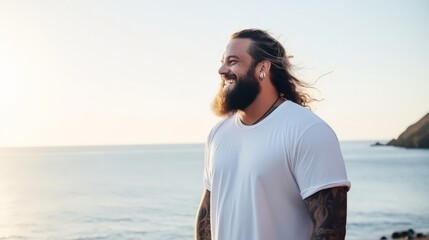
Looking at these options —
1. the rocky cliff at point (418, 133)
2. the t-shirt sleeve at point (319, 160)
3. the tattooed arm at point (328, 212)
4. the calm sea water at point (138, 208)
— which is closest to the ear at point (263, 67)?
the t-shirt sleeve at point (319, 160)

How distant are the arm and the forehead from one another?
30.0 inches

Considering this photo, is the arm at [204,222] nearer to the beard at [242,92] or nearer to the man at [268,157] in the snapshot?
the man at [268,157]

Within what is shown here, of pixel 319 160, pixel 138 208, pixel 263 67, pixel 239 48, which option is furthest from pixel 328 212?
pixel 138 208

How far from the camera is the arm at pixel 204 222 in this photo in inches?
130

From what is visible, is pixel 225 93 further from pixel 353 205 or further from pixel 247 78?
pixel 353 205

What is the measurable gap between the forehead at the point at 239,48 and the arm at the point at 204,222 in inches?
30.0

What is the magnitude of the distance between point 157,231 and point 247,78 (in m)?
28.0

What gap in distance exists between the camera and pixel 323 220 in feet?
8.63

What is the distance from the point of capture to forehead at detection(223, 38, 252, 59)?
2932 millimetres

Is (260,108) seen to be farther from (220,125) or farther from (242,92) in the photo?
(220,125)

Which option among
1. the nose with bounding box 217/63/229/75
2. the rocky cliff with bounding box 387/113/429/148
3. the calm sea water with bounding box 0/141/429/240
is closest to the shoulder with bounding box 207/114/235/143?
the nose with bounding box 217/63/229/75

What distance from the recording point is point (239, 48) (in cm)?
294

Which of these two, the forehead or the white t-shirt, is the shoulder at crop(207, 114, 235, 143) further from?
the forehead

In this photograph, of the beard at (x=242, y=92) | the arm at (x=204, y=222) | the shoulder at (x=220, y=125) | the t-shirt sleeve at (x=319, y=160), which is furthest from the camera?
the arm at (x=204, y=222)
